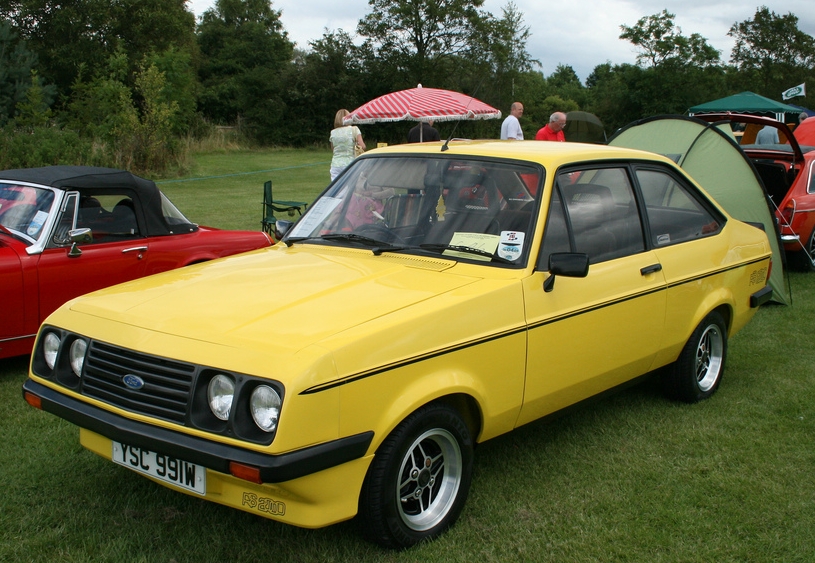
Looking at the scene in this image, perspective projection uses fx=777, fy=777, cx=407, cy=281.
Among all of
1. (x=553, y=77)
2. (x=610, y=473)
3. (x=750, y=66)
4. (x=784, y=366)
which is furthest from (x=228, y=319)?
(x=553, y=77)

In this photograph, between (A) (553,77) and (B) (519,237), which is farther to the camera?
(A) (553,77)

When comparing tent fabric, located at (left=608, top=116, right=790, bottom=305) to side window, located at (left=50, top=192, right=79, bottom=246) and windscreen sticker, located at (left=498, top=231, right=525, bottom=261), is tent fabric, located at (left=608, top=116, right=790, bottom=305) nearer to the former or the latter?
windscreen sticker, located at (left=498, top=231, right=525, bottom=261)

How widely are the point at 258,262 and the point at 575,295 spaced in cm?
167

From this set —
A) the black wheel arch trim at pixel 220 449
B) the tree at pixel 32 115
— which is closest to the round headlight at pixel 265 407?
the black wheel arch trim at pixel 220 449

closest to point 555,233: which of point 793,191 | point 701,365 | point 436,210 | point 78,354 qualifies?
point 436,210

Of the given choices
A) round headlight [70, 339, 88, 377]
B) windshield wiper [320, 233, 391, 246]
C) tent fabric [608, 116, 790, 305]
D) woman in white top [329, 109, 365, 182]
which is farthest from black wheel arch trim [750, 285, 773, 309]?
woman in white top [329, 109, 365, 182]

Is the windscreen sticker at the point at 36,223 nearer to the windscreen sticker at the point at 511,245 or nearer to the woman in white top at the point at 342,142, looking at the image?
the windscreen sticker at the point at 511,245

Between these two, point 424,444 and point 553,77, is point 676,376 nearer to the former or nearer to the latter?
point 424,444

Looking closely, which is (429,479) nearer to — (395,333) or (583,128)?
(395,333)

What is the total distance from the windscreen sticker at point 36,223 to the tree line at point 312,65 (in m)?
17.6

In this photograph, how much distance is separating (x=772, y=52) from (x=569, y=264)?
63.3 metres

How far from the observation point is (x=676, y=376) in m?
5.11

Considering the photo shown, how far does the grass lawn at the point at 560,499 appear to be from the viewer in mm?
3352

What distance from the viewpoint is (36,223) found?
586 cm
